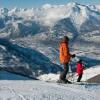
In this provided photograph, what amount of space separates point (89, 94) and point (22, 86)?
2943 mm

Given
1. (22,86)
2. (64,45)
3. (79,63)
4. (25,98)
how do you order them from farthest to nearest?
(79,63) < (64,45) < (22,86) < (25,98)

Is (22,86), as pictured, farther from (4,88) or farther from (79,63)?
(79,63)

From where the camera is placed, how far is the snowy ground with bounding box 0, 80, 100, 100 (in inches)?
A: 595

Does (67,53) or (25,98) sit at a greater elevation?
(67,53)

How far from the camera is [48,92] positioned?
16156mm

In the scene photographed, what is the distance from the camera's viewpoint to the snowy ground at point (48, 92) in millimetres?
15125

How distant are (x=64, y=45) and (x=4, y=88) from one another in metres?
3.85

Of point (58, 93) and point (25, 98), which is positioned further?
point (58, 93)

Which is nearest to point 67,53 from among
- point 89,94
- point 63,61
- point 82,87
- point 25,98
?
point 63,61

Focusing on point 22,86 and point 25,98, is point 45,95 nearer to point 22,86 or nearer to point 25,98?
point 25,98

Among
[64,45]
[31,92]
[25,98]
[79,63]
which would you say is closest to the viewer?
[25,98]

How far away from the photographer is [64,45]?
19188 mm

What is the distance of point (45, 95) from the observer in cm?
1546

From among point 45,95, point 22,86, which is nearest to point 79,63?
point 22,86
